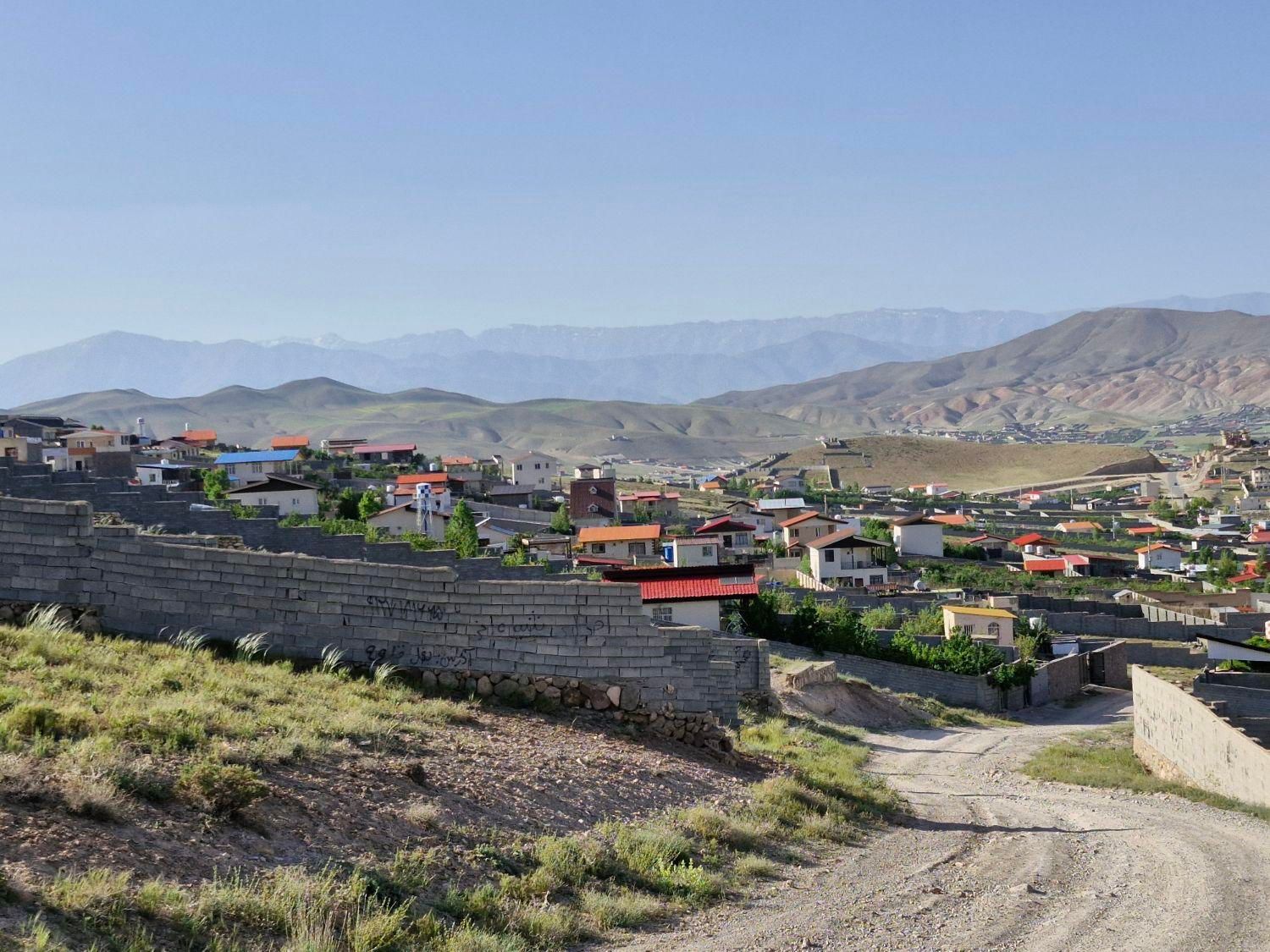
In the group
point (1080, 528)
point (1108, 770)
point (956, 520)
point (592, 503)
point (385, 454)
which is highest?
point (385, 454)

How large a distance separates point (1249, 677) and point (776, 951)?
1138 inches

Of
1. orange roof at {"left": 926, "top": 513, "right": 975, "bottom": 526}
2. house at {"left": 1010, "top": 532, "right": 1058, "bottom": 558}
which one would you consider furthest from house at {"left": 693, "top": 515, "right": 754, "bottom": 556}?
orange roof at {"left": 926, "top": 513, "right": 975, "bottom": 526}

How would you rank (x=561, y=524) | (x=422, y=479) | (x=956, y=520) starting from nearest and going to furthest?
1. (x=561, y=524)
2. (x=422, y=479)
3. (x=956, y=520)

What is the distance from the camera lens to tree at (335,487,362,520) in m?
61.5

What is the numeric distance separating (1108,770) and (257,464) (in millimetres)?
66824

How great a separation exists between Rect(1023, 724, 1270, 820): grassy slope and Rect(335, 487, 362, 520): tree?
1529 inches

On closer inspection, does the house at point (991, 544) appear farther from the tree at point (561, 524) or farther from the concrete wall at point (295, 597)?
the concrete wall at point (295, 597)

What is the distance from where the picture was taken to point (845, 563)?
67062 mm

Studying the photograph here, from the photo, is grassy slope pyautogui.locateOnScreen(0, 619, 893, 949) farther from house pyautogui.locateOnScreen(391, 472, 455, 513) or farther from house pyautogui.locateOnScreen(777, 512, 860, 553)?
house pyautogui.locateOnScreen(777, 512, 860, 553)

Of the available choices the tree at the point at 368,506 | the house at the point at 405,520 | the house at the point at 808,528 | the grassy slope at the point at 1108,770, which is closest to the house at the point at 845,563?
the house at the point at 808,528

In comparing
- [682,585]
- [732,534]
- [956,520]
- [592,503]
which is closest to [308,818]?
[682,585]

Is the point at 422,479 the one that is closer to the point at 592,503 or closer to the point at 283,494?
the point at 592,503

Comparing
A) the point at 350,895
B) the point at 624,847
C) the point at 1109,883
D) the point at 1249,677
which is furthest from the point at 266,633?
the point at 1249,677

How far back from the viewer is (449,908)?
30.6ft
